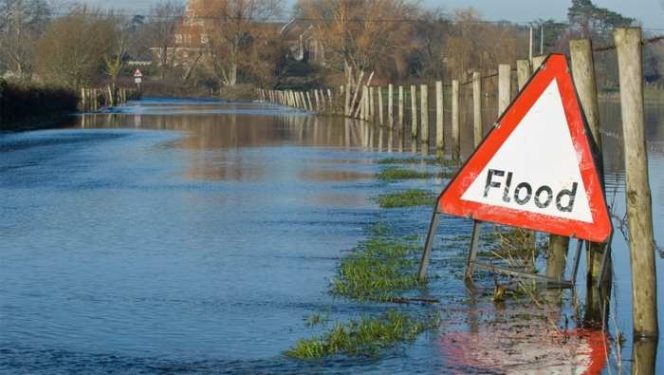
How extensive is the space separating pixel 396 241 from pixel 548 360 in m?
6.31

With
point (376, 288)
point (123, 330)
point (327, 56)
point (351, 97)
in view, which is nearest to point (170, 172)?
point (376, 288)

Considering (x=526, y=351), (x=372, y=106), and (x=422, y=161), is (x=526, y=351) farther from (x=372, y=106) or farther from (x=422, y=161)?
(x=372, y=106)

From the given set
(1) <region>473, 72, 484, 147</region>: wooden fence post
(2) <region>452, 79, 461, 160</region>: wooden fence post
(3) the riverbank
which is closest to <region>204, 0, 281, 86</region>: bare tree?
(3) the riverbank

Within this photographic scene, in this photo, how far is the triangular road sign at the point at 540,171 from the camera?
9836 mm

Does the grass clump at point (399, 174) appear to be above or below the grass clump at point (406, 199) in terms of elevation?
below

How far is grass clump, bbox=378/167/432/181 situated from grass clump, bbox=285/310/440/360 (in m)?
14.9

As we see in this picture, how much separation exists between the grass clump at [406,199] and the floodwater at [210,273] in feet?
1.13

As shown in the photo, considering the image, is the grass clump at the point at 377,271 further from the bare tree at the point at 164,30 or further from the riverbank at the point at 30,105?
the bare tree at the point at 164,30

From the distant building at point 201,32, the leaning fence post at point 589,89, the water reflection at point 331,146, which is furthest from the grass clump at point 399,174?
the distant building at point 201,32

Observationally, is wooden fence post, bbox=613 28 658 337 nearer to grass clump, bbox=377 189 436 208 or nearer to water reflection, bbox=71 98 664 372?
water reflection, bbox=71 98 664 372

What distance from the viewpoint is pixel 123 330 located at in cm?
966

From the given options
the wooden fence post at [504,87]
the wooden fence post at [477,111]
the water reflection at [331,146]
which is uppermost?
the wooden fence post at [504,87]

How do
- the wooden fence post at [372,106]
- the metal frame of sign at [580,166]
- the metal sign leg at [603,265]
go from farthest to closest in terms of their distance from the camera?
the wooden fence post at [372,106], the metal sign leg at [603,265], the metal frame of sign at [580,166]

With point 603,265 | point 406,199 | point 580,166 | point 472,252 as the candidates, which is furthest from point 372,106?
point 580,166
